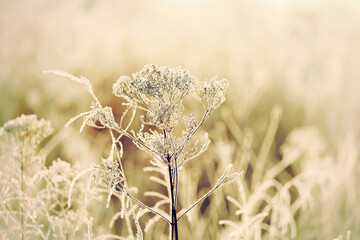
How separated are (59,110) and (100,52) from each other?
680 millimetres

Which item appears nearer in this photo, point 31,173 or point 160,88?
point 160,88

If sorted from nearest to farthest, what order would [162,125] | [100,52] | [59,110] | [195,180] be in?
[162,125] → [195,180] → [59,110] → [100,52]

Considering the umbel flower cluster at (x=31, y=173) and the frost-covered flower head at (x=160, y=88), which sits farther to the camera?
the umbel flower cluster at (x=31, y=173)

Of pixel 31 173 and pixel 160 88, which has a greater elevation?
pixel 31 173

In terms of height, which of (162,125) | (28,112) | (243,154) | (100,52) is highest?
(100,52)

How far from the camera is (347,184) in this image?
218 cm

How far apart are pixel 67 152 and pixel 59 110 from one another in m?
0.48

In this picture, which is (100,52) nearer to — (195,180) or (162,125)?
(195,180)

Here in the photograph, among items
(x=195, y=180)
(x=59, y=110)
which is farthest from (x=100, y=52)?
(x=195, y=180)

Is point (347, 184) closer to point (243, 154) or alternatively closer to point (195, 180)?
point (243, 154)

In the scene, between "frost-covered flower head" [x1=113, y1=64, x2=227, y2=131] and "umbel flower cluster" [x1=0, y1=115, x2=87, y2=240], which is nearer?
"frost-covered flower head" [x1=113, y1=64, x2=227, y2=131]

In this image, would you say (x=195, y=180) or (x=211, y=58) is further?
(x=211, y=58)

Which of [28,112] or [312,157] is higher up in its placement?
[28,112]

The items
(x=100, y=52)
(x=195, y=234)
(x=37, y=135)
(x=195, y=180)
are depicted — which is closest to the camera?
(x=37, y=135)
